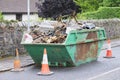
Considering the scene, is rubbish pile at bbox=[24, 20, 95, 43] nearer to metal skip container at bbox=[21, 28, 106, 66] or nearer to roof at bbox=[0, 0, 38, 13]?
metal skip container at bbox=[21, 28, 106, 66]

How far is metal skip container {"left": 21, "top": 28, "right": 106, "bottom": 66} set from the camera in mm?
14805

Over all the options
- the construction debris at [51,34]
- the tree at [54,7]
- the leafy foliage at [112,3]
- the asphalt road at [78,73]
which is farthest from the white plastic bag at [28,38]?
the leafy foliage at [112,3]

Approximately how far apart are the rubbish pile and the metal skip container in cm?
31

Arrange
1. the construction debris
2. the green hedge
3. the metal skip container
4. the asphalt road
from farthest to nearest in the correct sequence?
the green hedge → the construction debris → the metal skip container → the asphalt road

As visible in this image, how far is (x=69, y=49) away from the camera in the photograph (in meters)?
14.8

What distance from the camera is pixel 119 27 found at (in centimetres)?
3200

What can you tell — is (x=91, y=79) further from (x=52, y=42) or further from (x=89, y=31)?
(x=89, y=31)

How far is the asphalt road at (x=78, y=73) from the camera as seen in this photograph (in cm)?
1295

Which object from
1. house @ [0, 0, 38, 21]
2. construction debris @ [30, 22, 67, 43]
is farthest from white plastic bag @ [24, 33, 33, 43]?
house @ [0, 0, 38, 21]

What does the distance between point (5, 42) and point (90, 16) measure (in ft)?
69.9

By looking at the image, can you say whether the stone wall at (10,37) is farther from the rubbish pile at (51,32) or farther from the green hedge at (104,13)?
the green hedge at (104,13)

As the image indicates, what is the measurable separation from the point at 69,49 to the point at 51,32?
5.25ft

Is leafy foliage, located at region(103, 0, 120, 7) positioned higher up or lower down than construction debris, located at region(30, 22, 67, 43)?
higher up

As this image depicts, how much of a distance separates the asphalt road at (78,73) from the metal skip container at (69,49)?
249 mm
